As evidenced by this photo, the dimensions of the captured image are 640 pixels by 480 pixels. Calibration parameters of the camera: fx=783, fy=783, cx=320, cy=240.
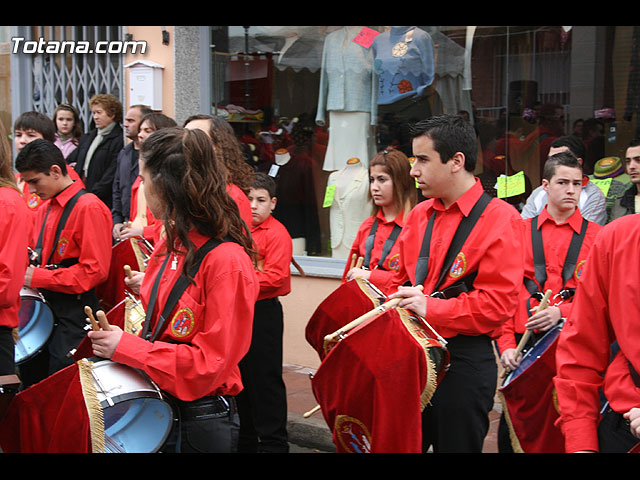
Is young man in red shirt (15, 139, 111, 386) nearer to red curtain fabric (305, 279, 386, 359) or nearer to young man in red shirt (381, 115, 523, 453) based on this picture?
red curtain fabric (305, 279, 386, 359)

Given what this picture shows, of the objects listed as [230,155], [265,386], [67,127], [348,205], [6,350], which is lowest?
[265,386]

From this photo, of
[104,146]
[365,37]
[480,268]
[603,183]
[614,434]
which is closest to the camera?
[614,434]

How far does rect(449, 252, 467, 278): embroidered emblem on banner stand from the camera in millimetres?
3291

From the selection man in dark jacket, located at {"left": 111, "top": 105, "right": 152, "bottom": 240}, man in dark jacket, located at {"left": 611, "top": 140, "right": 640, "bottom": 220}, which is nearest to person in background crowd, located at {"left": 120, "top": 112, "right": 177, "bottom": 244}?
man in dark jacket, located at {"left": 111, "top": 105, "right": 152, "bottom": 240}

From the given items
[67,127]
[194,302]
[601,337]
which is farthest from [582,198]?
[67,127]

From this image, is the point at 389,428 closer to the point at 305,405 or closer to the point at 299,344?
the point at 305,405

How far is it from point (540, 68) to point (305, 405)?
322 centimetres

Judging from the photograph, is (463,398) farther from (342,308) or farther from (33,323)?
(33,323)

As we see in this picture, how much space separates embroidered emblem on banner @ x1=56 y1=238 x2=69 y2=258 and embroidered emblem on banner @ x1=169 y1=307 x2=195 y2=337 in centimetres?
243

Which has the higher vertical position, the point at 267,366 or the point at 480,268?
the point at 480,268

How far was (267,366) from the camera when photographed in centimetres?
482

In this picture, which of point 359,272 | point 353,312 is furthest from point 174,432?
point 359,272

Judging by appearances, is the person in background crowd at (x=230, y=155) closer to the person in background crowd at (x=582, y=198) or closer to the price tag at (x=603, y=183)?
the person in background crowd at (x=582, y=198)

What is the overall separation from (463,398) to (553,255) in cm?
148
